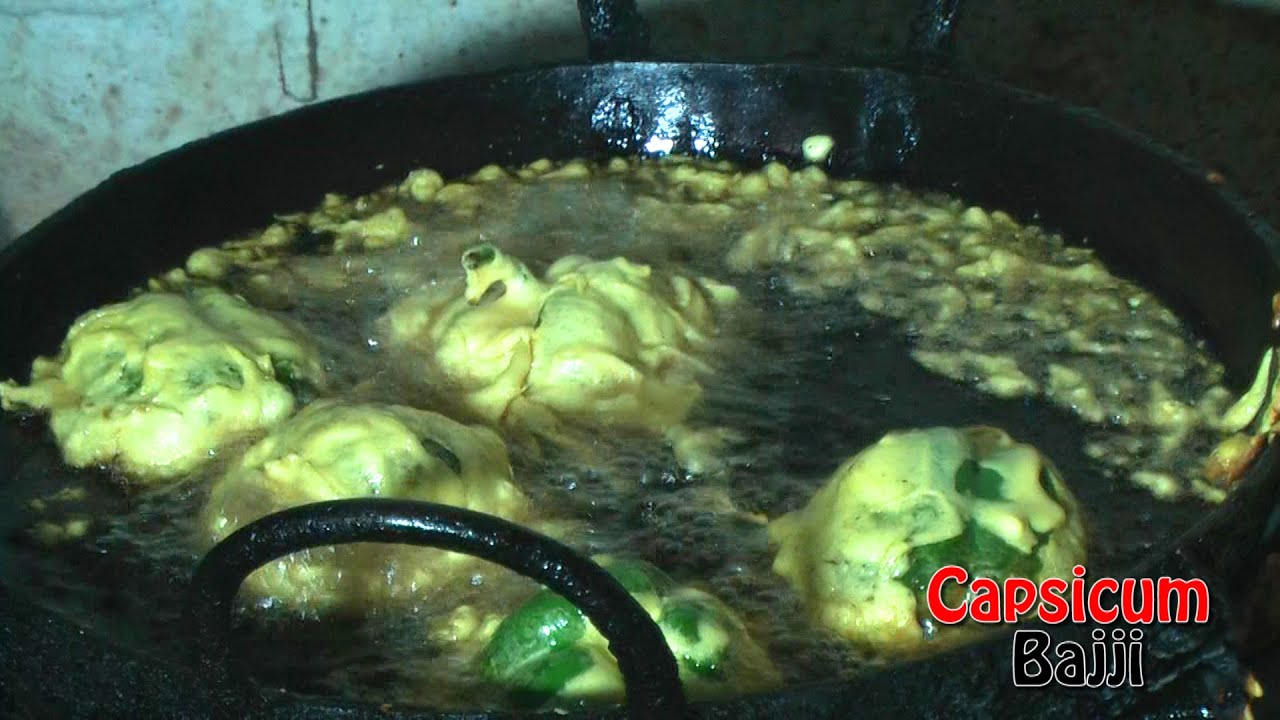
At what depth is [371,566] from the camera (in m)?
1.47

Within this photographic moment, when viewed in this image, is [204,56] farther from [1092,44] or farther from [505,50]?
[1092,44]

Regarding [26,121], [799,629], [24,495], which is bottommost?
[26,121]

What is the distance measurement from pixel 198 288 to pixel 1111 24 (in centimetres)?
242

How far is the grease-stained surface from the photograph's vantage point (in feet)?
10.9

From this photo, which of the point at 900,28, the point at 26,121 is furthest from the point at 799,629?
the point at 26,121

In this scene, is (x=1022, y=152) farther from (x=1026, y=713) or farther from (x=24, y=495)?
(x=24, y=495)

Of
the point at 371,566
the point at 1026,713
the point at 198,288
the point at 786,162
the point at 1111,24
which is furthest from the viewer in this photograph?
the point at 1111,24

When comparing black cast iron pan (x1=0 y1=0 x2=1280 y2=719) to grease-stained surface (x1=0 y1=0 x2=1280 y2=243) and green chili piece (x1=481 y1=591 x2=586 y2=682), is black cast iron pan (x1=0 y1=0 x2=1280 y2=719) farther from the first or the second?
grease-stained surface (x1=0 y1=0 x2=1280 y2=243)

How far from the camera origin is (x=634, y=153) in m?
2.55

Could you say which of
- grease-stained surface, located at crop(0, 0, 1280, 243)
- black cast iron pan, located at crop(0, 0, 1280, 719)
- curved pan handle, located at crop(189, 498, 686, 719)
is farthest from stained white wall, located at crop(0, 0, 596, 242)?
curved pan handle, located at crop(189, 498, 686, 719)

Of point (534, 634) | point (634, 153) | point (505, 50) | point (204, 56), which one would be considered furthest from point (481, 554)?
point (204, 56)

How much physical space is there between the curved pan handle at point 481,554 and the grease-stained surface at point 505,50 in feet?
8.30

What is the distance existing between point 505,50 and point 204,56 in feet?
2.58

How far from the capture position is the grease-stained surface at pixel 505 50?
333 centimetres
